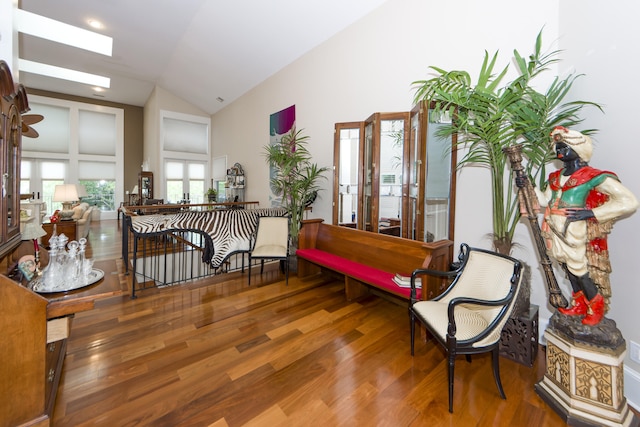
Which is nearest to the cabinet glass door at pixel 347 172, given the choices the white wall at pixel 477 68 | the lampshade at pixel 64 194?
the white wall at pixel 477 68

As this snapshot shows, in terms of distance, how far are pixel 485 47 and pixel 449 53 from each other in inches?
14.8

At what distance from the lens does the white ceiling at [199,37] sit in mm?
4328

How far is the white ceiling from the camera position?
433 cm

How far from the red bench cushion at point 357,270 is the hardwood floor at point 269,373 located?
1.24ft

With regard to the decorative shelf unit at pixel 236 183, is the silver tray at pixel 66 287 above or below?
below

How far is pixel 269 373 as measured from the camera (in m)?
1.90

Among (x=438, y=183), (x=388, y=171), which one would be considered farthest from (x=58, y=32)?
(x=438, y=183)

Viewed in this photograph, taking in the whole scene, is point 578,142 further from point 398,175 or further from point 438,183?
point 398,175

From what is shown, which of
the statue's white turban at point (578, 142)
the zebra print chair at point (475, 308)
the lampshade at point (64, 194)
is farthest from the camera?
the lampshade at point (64, 194)

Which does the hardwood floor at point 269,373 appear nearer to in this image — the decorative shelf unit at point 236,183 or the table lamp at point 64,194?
the table lamp at point 64,194

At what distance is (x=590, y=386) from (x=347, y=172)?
3.01 metres

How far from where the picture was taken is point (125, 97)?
993 centimetres

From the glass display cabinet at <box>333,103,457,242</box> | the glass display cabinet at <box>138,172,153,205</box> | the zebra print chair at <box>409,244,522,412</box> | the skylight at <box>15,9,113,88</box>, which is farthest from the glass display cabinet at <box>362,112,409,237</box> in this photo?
the glass display cabinet at <box>138,172,153,205</box>

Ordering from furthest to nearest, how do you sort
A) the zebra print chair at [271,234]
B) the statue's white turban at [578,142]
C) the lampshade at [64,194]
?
the lampshade at [64,194] → the zebra print chair at [271,234] → the statue's white turban at [578,142]
